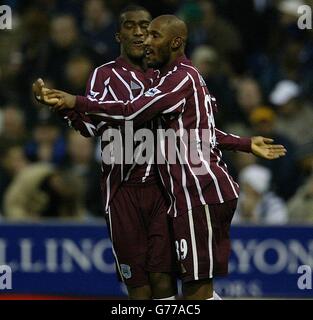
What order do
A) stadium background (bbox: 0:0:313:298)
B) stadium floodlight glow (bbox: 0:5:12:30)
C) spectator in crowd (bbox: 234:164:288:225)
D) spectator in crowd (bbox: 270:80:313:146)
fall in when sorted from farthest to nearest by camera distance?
stadium floodlight glow (bbox: 0:5:12:30), spectator in crowd (bbox: 270:80:313:146), spectator in crowd (bbox: 234:164:288:225), stadium background (bbox: 0:0:313:298)

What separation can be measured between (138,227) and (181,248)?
379 mm

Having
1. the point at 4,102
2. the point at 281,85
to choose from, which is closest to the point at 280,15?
the point at 281,85

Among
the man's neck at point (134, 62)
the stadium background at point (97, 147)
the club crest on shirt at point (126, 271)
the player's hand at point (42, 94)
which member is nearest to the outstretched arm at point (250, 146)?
the man's neck at point (134, 62)

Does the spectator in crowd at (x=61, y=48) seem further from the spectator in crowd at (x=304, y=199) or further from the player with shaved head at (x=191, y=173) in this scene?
the player with shaved head at (x=191, y=173)

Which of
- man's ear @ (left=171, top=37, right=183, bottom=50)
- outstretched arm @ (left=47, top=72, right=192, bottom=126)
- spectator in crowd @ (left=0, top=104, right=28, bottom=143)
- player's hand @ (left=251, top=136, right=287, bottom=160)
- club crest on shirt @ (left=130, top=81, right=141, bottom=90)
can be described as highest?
man's ear @ (left=171, top=37, right=183, bottom=50)

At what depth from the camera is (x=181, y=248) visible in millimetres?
7504

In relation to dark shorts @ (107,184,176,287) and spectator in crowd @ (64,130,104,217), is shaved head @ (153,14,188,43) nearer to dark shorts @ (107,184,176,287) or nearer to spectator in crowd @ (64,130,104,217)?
dark shorts @ (107,184,176,287)

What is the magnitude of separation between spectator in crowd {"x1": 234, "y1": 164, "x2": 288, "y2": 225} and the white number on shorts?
340cm

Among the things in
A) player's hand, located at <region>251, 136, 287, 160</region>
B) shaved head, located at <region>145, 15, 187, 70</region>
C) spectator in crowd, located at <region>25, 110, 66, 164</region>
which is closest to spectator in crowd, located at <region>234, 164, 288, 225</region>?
spectator in crowd, located at <region>25, 110, 66, 164</region>

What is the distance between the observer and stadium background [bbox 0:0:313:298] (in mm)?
10742

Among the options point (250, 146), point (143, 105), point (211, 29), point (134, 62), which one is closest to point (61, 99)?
point (143, 105)

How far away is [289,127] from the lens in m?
11.4

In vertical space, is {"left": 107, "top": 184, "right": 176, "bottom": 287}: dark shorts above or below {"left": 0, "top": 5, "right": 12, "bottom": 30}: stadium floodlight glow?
below

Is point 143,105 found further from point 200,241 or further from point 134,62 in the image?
point 200,241
